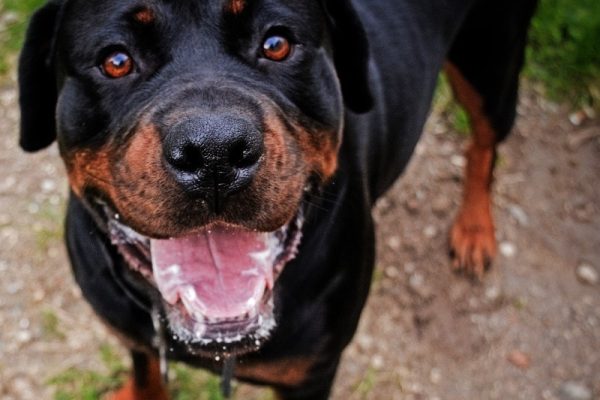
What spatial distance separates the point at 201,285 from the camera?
1.93 metres

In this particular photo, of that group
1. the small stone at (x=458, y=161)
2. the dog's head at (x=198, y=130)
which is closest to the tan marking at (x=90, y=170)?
the dog's head at (x=198, y=130)

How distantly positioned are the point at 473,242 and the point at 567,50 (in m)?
1.29

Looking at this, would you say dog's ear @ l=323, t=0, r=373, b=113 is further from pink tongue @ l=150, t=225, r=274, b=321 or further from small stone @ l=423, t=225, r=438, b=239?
small stone @ l=423, t=225, r=438, b=239

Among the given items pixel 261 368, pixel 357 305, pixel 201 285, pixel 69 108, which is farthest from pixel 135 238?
pixel 357 305

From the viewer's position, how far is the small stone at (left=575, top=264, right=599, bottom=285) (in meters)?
3.42

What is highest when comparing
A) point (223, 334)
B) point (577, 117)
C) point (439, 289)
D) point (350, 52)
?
point (350, 52)

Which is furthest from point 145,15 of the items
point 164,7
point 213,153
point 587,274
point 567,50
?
point 567,50

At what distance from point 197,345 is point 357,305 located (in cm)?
60

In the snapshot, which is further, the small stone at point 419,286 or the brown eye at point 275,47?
the small stone at point 419,286

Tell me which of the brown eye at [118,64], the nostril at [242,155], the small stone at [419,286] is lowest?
the small stone at [419,286]

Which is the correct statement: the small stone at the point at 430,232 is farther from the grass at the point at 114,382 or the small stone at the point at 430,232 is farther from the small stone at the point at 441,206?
the grass at the point at 114,382

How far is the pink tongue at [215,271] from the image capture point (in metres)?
1.90

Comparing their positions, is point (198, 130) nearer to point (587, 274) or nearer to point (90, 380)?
point (90, 380)

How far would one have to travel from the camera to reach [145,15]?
1790 mm
